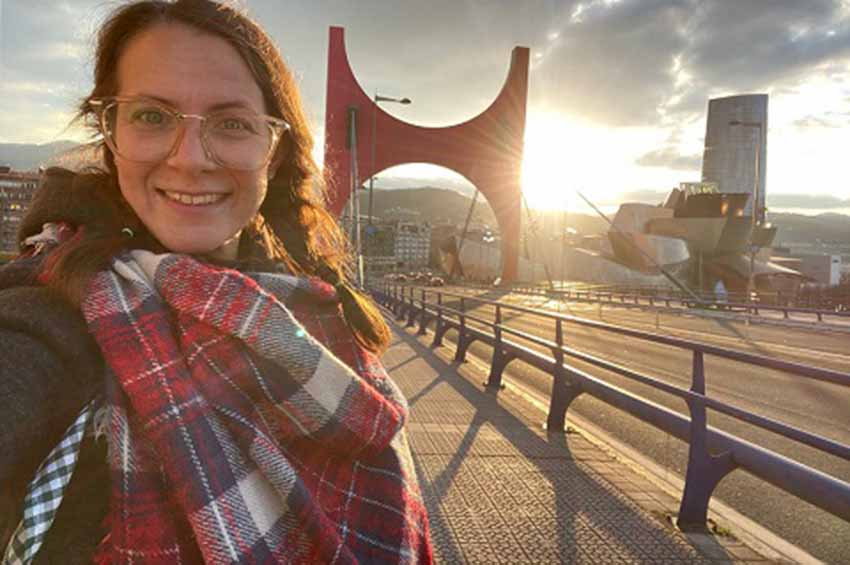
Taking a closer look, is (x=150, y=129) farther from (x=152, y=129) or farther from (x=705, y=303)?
(x=705, y=303)

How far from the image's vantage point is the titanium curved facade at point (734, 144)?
373 ft

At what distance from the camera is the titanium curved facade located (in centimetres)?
11356

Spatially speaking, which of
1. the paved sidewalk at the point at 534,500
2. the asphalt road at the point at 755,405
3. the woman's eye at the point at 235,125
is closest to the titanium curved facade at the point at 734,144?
the asphalt road at the point at 755,405

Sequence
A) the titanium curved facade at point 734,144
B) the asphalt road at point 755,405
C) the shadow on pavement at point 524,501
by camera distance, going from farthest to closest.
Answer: the titanium curved facade at point 734,144 < the asphalt road at point 755,405 < the shadow on pavement at point 524,501

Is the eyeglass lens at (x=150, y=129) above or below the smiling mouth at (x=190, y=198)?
above

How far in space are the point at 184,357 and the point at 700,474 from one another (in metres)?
2.94

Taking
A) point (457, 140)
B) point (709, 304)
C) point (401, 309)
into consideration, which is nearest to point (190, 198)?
point (401, 309)

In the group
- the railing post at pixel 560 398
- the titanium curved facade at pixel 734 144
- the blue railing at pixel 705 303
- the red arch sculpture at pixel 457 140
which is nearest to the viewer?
the railing post at pixel 560 398

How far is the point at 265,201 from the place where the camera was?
1.46 m

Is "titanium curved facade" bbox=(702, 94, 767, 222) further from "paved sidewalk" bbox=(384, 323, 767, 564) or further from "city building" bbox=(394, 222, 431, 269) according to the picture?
"paved sidewalk" bbox=(384, 323, 767, 564)

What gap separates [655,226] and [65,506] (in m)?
56.2

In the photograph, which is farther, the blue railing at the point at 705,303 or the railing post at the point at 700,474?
the blue railing at the point at 705,303

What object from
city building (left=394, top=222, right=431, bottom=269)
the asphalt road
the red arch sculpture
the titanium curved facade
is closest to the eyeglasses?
the asphalt road

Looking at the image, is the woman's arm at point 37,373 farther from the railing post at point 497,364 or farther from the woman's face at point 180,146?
the railing post at point 497,364
